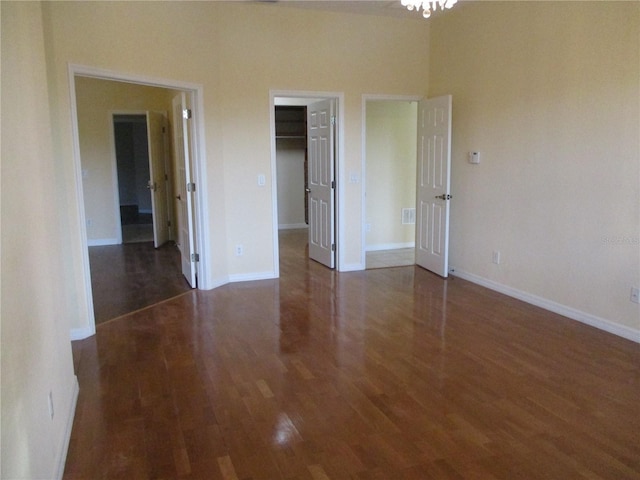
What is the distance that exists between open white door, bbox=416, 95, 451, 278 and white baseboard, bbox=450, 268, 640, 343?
0.43 metres

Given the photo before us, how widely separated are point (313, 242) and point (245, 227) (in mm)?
1353

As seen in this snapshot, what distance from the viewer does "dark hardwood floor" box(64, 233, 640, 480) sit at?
232 centimetres

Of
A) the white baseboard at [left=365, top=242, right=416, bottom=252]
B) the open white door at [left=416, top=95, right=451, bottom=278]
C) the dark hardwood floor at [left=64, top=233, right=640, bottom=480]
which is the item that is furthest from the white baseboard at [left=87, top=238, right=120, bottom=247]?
the open white door at [left=416, top=95, right=451, bottom=278]

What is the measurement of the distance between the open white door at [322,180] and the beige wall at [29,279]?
358 cm

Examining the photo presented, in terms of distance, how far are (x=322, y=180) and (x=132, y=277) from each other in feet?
8.47

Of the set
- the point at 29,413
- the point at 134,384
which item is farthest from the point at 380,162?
the point at 29,413

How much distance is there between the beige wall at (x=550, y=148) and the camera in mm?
3744

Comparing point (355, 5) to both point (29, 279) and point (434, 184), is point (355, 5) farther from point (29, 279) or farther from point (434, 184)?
point (29, 279)

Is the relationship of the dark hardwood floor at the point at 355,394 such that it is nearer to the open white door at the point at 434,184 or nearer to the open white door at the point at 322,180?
the open white door at the point at 434,184

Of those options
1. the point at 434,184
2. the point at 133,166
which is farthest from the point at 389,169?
the point at 133,166

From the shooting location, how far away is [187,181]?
519 cm

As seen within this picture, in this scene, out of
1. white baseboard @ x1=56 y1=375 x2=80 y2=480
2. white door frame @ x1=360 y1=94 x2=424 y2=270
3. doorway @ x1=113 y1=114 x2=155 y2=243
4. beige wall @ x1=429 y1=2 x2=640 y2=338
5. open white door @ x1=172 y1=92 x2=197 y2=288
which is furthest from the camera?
Result: doorway @ x1=113 y1=114 x2=155 y2=243

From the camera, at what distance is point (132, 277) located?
5906 mm

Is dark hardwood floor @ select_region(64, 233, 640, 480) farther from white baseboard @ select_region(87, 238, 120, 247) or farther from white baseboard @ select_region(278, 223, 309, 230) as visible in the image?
white baseboard @ select_region(278, 223, 309, 230)
